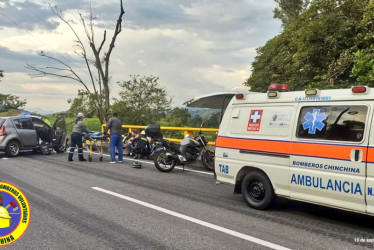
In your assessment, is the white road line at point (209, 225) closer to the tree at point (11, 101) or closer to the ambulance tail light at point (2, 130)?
the ambulance tail light at point (2, 130)

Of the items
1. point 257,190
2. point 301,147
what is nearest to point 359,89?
point 301,147

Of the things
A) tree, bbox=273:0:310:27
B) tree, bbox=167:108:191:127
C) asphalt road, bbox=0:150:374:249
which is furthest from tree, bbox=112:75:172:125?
asphalt road, bbox=0:150:374:249

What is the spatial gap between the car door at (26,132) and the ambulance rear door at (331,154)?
11911 mm

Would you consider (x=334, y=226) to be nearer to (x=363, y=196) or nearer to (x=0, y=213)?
(x=363, y=196)

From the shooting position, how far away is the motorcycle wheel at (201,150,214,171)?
11008mm

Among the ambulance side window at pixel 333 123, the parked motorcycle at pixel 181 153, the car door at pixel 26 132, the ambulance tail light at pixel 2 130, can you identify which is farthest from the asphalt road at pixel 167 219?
the car door at pixel 26 132

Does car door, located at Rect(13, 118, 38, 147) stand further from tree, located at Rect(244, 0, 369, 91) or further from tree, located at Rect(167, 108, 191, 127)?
tree, located at Rect(167, 108, 191, 127)

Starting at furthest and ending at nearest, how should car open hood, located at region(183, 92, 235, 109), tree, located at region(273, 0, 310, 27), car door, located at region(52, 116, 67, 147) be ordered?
tree, located at region(273, 0, 310, 27)
car door, located at region(52, 116, 67, 147)
car open hood, located at region(183, 92, 235, 109)

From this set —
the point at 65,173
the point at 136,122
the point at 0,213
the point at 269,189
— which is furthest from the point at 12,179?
the point at 136,122

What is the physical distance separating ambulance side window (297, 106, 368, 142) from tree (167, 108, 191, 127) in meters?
26.5

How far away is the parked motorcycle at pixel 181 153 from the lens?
10.7 meters

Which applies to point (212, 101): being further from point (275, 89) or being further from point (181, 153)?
point (275, 89)

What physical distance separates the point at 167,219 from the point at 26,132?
1088 cm

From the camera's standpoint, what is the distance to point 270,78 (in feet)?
65.3
